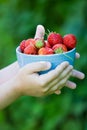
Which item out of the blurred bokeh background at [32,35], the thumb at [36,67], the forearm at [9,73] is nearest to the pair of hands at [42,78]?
the thumb at [36,67]

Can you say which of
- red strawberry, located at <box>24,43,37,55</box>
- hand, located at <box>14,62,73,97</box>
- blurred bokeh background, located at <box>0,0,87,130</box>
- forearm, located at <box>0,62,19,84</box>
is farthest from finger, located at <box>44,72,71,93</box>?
blurred bokeh background, located at <box>0,0,87,130</box>

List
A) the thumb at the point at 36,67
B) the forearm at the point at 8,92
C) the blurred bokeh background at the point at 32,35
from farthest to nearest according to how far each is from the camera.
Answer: the blurred bokeh background at the point at 32,35
the forearm at the point at 8,92
the thumb at the point at 36,67

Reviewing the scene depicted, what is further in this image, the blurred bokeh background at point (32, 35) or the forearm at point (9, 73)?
the blurred bokeh background at point (32, 35)

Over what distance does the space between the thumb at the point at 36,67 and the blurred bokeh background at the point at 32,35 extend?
1.02m

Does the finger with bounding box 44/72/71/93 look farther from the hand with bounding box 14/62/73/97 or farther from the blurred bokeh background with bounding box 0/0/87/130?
the blurred bokeh background with bounding box 0/0/87/130

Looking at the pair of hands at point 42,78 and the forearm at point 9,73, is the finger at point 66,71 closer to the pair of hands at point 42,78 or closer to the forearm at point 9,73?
the pair of hands at point 42,78

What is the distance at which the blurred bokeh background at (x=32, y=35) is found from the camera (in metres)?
2.68

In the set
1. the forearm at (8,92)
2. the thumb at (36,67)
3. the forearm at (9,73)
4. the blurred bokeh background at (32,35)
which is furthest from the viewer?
the blurred bokeh background at (32,35)

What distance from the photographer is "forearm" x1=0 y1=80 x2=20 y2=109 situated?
1.78 meters

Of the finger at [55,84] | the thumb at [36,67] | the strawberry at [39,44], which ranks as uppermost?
the strawberry at [39,44]

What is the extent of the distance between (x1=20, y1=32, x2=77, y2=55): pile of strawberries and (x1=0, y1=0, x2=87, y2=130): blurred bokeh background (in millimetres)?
972

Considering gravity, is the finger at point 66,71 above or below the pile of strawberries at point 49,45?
below

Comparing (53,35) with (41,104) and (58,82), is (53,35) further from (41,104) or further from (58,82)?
(41,104)

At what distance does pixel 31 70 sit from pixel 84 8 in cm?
108
